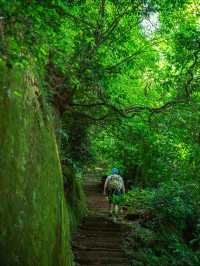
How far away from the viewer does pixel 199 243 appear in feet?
35.7

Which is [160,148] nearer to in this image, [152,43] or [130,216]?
[130,216]

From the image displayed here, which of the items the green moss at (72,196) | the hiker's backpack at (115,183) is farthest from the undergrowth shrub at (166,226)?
the green moss at (72,196)

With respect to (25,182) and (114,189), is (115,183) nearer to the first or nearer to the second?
(114,189)

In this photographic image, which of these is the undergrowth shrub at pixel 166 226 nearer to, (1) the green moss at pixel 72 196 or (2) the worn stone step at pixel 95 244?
(2) the worn stone step at pixel 95 244

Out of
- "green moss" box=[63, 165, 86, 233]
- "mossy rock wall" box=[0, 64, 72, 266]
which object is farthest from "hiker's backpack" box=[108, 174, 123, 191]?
"mossy rock wall" box=[0, 64, 72, 266]

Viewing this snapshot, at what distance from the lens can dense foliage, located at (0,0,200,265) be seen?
821 cm

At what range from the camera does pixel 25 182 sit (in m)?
4.21

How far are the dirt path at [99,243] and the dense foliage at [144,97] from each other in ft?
2.16

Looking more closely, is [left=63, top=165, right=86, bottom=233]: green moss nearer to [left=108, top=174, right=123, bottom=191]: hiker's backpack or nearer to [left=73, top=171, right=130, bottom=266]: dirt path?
[left=73, top=171, right=130, bottom=266]: dirt path

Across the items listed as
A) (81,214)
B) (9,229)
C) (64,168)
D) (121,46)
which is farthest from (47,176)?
(81,214)

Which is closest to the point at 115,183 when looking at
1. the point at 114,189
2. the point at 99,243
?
the point at 114,189

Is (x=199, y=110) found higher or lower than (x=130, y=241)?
higher

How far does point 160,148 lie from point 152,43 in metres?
3.89

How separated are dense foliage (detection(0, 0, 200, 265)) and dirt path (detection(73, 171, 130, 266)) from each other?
66 cm
